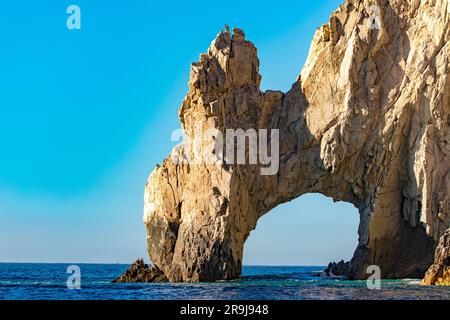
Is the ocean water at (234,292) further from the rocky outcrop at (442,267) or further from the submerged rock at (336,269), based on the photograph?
the submerged rock at (336,269)

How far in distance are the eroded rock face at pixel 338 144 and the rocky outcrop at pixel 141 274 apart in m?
0.58

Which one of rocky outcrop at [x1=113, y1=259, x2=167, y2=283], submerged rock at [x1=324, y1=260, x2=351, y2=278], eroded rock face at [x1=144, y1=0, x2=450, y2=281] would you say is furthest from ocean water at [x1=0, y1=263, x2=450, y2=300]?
submerged rock at [x1=324, y1=260, x2=351, y2=278]

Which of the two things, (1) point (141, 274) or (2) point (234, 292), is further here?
(1) point (141, 274)

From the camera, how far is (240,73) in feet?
169

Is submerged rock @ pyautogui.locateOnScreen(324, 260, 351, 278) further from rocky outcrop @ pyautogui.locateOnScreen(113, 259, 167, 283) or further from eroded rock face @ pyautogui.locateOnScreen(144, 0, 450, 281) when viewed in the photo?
rocky outcrop @ pyautogui.locateOnScreen(113, 259, 167, 283)

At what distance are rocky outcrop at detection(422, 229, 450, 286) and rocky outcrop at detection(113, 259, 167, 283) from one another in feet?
60.0

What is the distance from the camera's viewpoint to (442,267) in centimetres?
4047

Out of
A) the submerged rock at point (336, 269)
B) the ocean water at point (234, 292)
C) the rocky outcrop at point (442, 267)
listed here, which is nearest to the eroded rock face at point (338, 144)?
the ocean water at point (234, 292)

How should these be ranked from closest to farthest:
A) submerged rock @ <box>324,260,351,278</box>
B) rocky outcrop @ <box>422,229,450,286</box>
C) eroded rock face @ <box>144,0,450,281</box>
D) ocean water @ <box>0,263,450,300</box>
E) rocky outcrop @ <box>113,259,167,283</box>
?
ocean water @ <box>0,263,450,300</box> → rocky outcrop @ <box>422,229,450,286</box> → eroded rock face @ <box>144,0,450,281</box> → rocky outcrop @ <box>113,259,167,283</box> → submerged rock @ <box>324,260,351,278</box>

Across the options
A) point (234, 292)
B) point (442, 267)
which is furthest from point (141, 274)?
point (442, 267)

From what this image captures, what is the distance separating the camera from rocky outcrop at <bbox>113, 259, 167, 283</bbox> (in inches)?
1987

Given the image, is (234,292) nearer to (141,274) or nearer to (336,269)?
(141,274)

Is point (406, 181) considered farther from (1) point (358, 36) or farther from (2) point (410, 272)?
(1) point (358, 36)

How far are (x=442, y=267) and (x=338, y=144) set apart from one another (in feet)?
41.3
